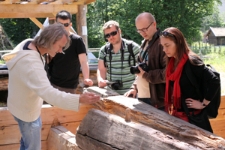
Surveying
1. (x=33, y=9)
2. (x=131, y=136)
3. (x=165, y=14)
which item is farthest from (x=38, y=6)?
(x=165, y=14)

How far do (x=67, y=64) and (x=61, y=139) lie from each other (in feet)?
3.01

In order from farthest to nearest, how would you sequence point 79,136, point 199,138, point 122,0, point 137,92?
point 122,0 < point 137,92 < point 79,136 < point 199,138

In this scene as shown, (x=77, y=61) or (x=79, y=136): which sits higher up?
(x=77, y=61)

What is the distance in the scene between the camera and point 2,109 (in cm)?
331

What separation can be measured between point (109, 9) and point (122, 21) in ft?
15.7

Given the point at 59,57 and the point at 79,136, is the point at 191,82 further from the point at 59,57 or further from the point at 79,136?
the point at 59,57

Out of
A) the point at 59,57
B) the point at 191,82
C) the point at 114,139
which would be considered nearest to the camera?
the point at 114,139

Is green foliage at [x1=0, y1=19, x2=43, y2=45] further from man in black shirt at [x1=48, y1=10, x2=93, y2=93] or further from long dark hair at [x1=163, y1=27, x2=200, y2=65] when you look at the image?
long dark hair at [x1=163, y1=27, x2=200, y2=65]

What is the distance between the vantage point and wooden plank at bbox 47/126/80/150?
2963mm

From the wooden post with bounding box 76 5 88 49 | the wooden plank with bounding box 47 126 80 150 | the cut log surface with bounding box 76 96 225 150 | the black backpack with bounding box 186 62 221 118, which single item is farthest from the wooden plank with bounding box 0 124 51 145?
the wooden post with bounding box 76 5 88 49

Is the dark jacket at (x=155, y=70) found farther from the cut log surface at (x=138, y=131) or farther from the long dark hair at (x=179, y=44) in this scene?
the long dark hair at (x=179, y=44)

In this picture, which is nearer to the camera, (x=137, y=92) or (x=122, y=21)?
(x=137, y=92)

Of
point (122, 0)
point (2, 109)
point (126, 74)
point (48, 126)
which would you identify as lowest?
point (48, 126)

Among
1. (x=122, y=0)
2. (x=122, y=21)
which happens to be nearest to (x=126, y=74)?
(x=122, y=21)
